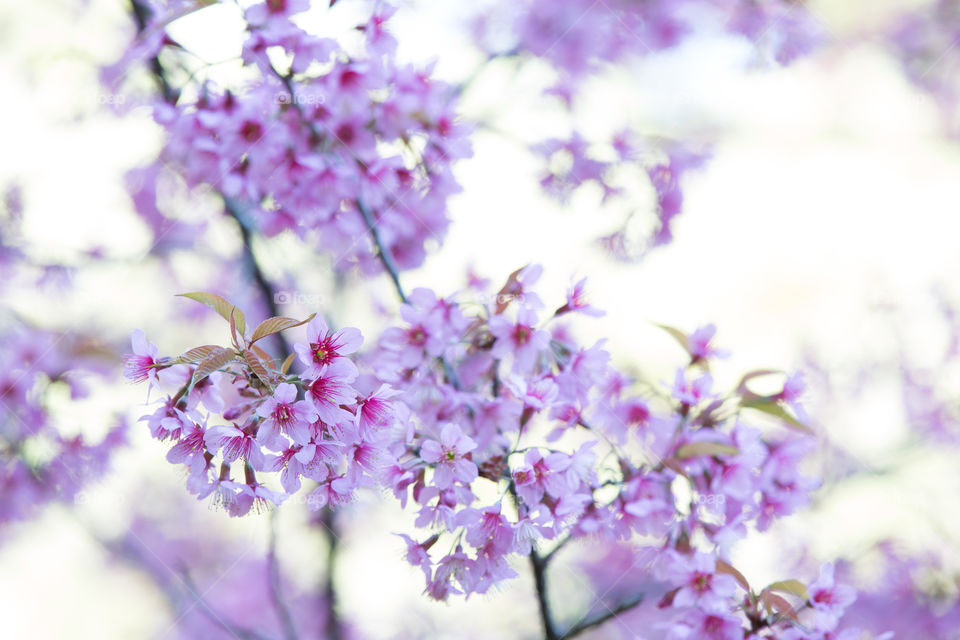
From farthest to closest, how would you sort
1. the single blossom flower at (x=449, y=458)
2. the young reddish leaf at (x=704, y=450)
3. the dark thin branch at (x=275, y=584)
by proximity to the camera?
Answer: the dark thin branch at (x=275, y=584) → the young reddish leaf at (x=704, y=450) → the single blossom flower at (x=449, y=458)

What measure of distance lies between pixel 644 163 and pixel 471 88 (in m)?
0.46

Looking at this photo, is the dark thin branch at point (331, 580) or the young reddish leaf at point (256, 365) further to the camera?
the dark thin branch at point (331, 580)

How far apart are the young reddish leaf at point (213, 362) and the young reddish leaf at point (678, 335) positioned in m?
0.62

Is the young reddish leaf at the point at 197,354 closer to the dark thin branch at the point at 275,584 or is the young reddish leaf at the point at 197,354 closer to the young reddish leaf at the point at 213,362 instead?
the young reddish leaf at the point at 213,362

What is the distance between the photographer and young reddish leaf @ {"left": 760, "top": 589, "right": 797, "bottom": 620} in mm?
907

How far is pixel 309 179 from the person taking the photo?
3.83ft

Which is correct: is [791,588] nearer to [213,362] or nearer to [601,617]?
[601,617]

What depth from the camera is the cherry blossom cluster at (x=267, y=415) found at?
73cm

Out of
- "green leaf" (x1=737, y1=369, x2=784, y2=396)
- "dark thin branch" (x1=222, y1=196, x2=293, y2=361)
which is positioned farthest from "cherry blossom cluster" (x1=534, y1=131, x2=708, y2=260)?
→ "dark thin branch" (x1=222, y1=196, x2=293, y2=361)

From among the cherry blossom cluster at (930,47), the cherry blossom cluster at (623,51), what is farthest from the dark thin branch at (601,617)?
the cherry blossom cluster at (930,47)

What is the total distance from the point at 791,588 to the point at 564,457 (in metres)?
0.35

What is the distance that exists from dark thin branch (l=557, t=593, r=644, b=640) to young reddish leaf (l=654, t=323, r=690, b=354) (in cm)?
39

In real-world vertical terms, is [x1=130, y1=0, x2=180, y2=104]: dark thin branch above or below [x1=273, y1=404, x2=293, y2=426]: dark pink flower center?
above

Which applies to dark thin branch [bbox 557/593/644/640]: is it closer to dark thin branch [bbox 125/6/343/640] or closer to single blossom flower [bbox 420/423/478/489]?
single blossom flower [bbox 420/423/478/489]
